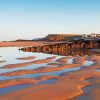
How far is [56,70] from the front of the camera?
17.2m

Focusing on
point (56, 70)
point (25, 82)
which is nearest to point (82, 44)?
point (56, 70)

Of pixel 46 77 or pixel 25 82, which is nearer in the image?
pixel 25 82

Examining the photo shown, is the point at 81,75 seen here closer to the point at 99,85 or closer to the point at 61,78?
the point at 61,78

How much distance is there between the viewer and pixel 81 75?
1488 cm

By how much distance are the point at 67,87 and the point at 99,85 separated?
5.12 feet

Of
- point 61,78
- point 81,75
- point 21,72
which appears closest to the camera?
point 61,78

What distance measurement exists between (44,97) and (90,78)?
479 cm

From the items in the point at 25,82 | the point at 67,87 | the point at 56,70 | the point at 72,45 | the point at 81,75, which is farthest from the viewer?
the point at 72,45

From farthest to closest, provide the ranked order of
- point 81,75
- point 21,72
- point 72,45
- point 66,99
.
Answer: point 72,45 < point 21,72 < point 81,75 < point 66,99

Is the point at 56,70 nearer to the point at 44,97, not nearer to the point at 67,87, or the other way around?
the point at 67,87

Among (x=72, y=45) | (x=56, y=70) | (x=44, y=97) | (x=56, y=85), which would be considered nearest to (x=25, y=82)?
(x=56, y=85)

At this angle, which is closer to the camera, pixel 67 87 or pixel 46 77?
pixel 67 87

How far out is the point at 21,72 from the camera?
15.9m

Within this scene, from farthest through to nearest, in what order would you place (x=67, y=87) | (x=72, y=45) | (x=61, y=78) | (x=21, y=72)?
(x=72, y=45)
(x=21, y=72)
(x=61, y=78)
(x=67, y=87)
